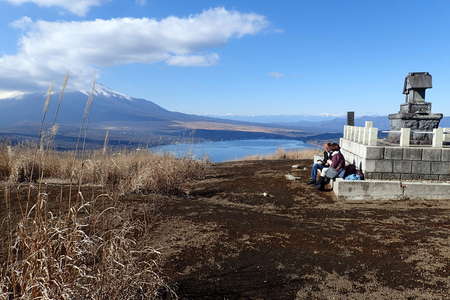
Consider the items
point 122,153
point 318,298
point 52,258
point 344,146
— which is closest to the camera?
point 52,258

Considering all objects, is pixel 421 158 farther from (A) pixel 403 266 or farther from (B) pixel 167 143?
(B) pixel 167 143

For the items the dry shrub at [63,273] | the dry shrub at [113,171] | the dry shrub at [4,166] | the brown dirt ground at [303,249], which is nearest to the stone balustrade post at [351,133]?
the brown dirt ground at [303,249]

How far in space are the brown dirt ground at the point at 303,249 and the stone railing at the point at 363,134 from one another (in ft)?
6.55

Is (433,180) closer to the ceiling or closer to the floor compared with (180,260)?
closer to the ceiling

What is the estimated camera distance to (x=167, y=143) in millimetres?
13148

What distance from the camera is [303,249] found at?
484 cm

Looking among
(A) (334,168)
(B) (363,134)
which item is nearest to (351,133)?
(B) (363,134)

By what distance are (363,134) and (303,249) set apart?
6309 millimetres

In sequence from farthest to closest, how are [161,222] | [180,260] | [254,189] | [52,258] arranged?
[254,189] < [161,222] < [180,260] < [52,258]

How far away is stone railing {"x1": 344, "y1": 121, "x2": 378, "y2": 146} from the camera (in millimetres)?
9281

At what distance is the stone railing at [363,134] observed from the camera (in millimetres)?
9281

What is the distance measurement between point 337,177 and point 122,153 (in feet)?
23.3

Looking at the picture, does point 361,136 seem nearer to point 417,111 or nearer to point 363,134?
point 363,134

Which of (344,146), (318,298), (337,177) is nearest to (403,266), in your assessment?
(318,298)
